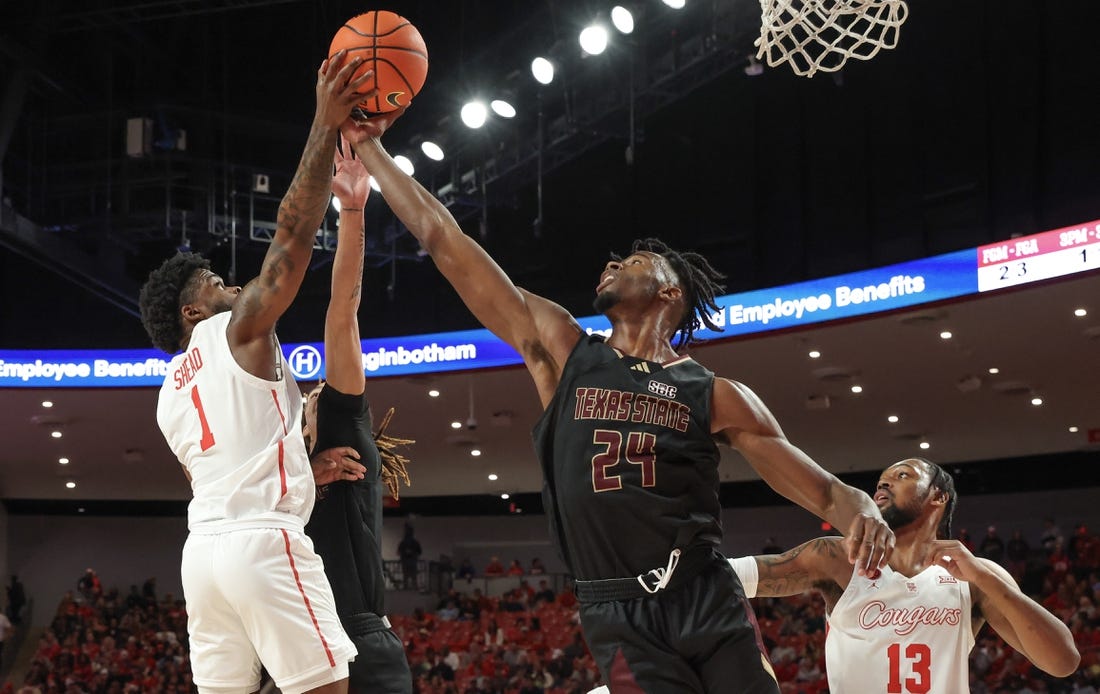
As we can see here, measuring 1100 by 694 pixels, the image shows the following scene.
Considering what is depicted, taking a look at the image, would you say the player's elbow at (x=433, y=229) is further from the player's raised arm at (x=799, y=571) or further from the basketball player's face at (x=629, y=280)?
the player's raised arm at (x=799, y=571)

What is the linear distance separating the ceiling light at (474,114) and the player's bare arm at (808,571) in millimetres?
8616

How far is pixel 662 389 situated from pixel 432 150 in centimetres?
1001

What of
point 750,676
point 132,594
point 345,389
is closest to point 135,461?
point 132,594

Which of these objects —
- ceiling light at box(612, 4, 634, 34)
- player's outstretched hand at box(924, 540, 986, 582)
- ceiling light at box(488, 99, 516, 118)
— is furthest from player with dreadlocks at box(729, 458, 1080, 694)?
ceiling light at box(488, 99, 516, 118)

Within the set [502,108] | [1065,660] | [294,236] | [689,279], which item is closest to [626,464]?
[689,279]

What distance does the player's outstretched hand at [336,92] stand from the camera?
3609 millimetres

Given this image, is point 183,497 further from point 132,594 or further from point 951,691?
point 951,691

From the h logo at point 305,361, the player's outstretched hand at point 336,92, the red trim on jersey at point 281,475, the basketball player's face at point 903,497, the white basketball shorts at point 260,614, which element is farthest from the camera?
the h logo at point 305,361

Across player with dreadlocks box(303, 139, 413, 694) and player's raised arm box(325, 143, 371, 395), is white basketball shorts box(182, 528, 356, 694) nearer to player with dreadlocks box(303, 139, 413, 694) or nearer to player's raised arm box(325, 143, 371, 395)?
player with dreadlocks box(303, 139, 413, 694)

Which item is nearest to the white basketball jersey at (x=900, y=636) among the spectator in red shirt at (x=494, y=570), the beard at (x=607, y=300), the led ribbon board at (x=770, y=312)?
the beard at (x=607, y=300)

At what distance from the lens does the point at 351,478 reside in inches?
155

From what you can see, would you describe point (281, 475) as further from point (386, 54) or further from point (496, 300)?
point (386, 54)

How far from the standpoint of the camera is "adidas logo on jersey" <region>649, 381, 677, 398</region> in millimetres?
3379

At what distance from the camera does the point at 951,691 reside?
14.2ft
